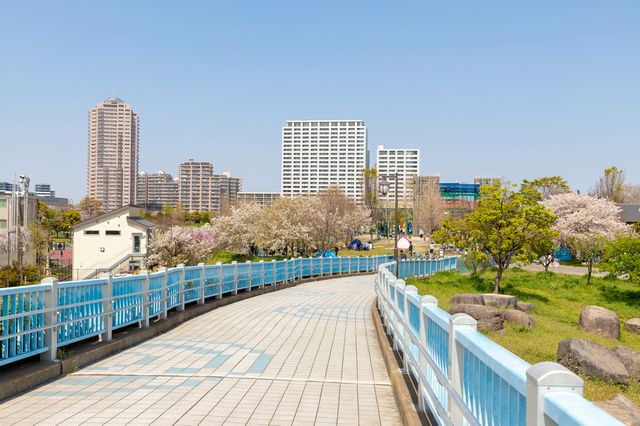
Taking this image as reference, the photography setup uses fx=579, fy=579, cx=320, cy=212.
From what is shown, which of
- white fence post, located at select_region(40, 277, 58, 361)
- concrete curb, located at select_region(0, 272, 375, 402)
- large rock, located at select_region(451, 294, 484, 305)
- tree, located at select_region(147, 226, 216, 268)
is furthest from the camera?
tree, located at select_region(147, 226, 216, 268)

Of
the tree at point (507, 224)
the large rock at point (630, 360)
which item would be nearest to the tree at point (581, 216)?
the tree at point (507, 224)

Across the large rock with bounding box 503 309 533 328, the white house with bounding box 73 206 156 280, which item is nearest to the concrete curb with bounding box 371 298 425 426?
the large rock with bounding box 503 309 533 328

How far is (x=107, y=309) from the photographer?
10.3m

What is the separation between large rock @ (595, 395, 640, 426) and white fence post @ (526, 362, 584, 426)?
472 cm

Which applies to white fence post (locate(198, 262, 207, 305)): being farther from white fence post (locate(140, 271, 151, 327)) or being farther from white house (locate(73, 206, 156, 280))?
white house (locate(73, 206, 156, 280))

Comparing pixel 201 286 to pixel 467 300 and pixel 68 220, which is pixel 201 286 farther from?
pixel 68 220

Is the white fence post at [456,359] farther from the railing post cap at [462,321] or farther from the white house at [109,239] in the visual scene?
the white house at [109,239]

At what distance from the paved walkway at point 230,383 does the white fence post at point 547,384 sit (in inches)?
170

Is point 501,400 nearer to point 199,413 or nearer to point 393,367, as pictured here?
point 199,413

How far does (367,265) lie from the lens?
40.9 metres

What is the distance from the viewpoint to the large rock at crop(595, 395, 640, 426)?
633cm

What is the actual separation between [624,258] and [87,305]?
2772 centimetres

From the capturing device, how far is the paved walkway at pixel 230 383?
256 inches

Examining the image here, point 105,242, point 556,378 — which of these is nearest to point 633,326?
point 556,378
